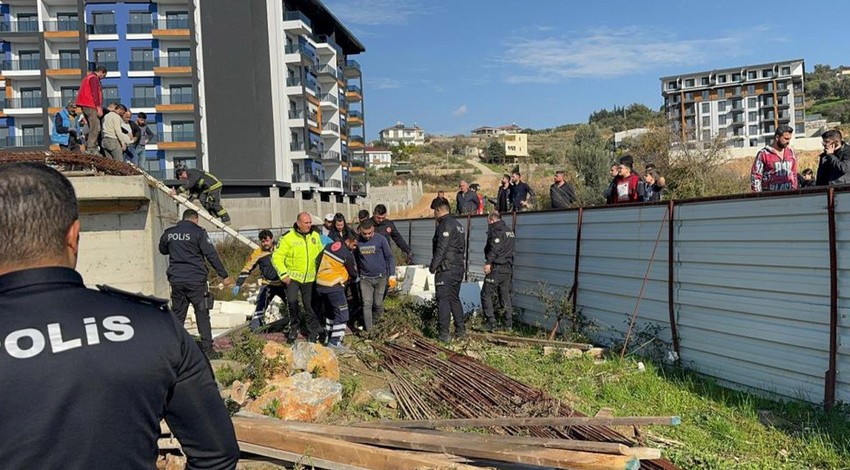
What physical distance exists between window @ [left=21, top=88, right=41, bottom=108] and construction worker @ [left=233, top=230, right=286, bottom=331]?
149 feet

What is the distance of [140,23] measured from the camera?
156 ft

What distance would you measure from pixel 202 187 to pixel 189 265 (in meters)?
8.41

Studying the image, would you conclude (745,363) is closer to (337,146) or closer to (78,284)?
(78,284)

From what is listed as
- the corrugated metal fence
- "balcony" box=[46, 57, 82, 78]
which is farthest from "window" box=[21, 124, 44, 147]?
the corrugated metal fence

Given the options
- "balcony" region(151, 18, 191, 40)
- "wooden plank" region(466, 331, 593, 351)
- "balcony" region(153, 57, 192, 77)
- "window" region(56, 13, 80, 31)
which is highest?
"window" region(56, 13, 80, 31)

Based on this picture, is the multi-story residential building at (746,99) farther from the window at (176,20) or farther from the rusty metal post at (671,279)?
the rusty metal post at (671,279)

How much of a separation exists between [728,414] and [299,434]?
12.6 ft

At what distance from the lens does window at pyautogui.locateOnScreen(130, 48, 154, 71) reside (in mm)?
47656

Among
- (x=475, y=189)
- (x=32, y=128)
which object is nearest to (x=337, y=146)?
(x=32, y=128)

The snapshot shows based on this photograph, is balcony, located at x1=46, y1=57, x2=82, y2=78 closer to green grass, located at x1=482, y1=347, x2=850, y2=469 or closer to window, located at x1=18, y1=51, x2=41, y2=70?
window, located at x1=18, y1=51, x2=41, y2=70

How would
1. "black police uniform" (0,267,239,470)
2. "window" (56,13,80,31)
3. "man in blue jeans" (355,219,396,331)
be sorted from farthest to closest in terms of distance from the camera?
"window" (56,13,80,31), "man in blue jeans" (355,219,396,331), "black police uniform" (0,267,239,470)

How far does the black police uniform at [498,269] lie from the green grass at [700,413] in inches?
95.3

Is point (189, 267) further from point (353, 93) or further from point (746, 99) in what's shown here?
point (746, 99)

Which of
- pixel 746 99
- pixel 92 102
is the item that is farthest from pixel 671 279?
pixel 746 99
